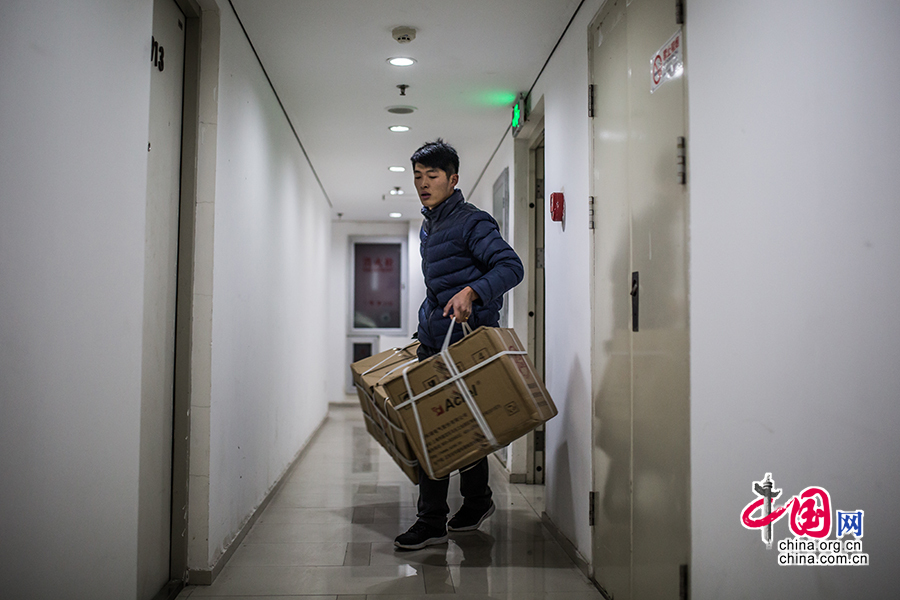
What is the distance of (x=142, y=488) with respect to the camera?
6.74 ft

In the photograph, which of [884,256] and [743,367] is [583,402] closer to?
[743,367]

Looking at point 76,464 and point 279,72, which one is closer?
point 76,464

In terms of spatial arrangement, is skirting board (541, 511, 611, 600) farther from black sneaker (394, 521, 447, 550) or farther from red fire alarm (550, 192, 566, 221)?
red fire alarm (550, 192, 566, 221)

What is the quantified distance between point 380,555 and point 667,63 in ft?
6.86

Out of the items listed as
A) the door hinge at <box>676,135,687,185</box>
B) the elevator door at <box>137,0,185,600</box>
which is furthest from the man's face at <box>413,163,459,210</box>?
the door hinge at <box>676,135,687,185</box>

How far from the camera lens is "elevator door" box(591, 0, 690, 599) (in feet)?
5.58

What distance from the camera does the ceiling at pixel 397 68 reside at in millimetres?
2854

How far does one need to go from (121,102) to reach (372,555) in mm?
1927

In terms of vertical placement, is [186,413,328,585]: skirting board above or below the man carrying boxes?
below

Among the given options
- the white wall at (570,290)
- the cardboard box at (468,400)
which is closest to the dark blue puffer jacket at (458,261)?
the white wall at (570,290)

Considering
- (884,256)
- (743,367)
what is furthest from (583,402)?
(884,256)

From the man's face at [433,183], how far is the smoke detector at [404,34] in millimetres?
634

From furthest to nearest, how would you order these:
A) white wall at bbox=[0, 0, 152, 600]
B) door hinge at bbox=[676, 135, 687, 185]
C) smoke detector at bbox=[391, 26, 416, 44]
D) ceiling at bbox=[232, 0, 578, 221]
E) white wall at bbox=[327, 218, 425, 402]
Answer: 1. white wall at bbox=[327, 218, 425, 402]
2. smoke detector at bbox=[391, 26, 416, 44]
3. ceiling at bbox=[232, 0, 578, 221]
4. door hinge at bbox=[676, 135, 687, 185]
5. white wall at bbox=[0, 0, 152, 600]

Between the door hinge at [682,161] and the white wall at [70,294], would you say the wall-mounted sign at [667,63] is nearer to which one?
the door hinge at [682,161]
